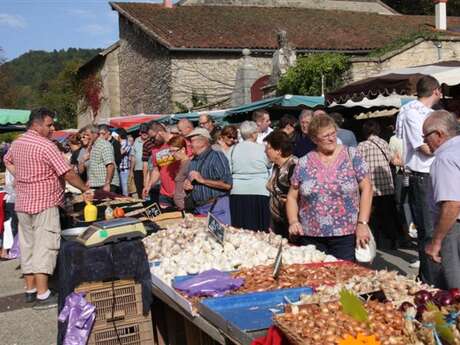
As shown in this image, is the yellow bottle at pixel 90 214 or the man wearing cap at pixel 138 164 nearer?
the yellow bottle at pixel 90 214

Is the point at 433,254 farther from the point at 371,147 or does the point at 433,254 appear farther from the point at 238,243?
the point at 371,147

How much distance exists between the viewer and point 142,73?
24.5m

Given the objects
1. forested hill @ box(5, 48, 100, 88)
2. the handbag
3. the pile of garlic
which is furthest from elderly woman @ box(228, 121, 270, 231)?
forested hill @ box(5, 48, 100, 88)

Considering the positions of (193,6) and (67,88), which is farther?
(67,88)

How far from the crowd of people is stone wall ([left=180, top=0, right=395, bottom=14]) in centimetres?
1915

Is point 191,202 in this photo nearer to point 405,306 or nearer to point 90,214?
point 90,214

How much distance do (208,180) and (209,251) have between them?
163cm

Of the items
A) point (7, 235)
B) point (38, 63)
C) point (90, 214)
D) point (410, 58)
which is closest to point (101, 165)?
point (7, 235)

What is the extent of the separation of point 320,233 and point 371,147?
11.6 feet

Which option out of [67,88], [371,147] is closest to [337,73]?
[371,147]

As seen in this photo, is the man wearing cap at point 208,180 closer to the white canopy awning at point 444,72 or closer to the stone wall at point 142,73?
the white canopy awning at point 444,72

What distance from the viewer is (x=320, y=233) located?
14.0ft

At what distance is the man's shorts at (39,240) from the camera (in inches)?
237

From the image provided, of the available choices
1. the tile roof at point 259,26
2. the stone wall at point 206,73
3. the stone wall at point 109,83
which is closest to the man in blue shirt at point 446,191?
the stone wall at point 206,73
